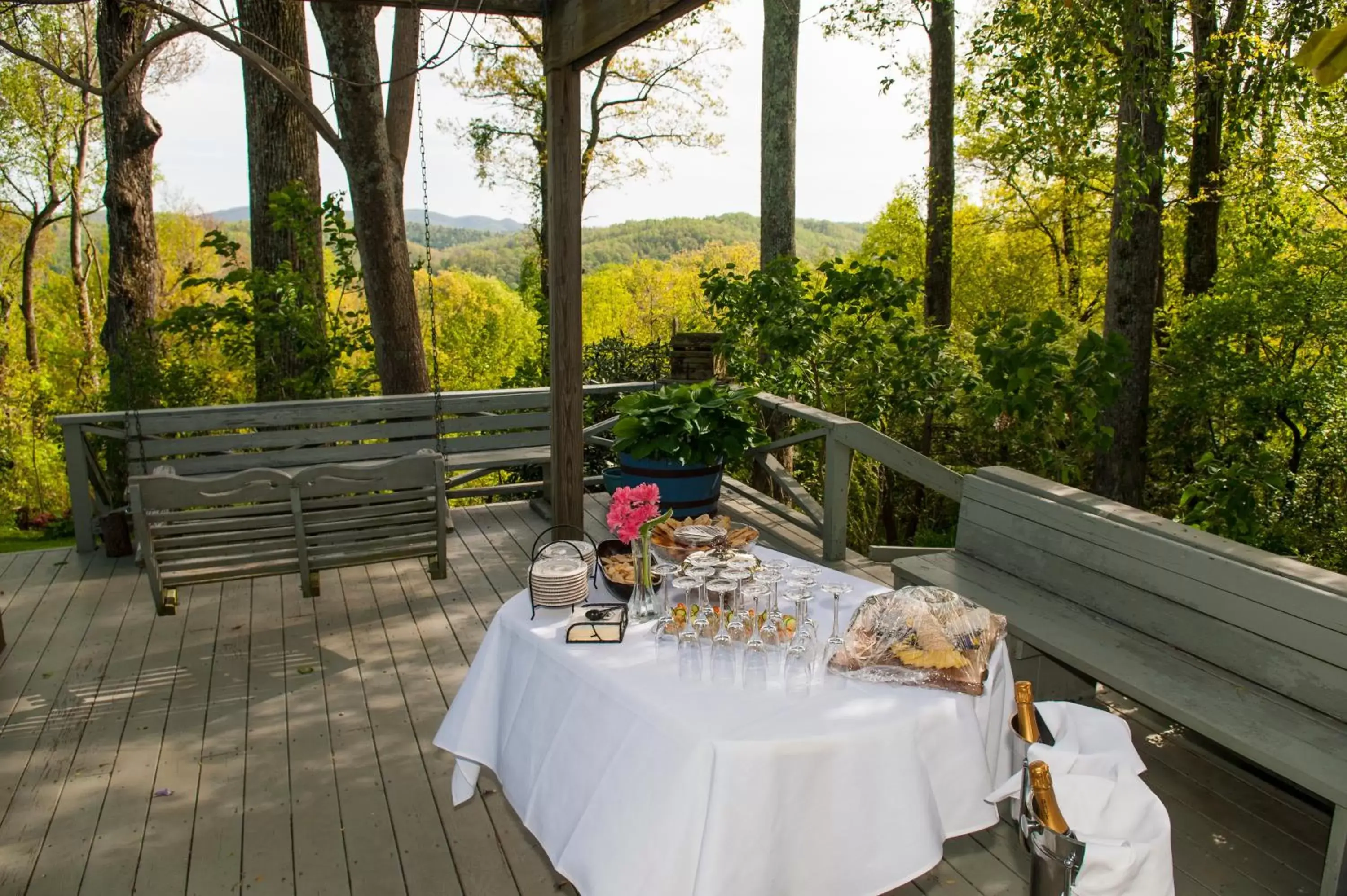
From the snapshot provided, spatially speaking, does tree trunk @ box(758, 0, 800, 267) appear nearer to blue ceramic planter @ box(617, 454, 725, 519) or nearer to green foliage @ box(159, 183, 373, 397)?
blue ceramic planter @ box(617, 454, 725, 519)

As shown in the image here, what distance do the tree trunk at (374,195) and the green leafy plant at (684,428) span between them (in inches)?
106

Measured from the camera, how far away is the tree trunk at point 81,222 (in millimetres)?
21859

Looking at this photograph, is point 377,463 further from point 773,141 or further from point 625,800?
point 773,141

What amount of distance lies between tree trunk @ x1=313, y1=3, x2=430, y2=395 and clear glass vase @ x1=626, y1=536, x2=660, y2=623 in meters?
4.86

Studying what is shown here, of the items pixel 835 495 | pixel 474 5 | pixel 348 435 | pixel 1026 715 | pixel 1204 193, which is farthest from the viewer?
pixel 1204 193

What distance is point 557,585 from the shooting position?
96.7 inches

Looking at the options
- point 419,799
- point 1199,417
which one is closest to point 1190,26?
point 1199,417

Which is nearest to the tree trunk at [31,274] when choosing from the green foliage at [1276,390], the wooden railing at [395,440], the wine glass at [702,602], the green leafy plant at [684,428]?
the wooden railing at [395,440]

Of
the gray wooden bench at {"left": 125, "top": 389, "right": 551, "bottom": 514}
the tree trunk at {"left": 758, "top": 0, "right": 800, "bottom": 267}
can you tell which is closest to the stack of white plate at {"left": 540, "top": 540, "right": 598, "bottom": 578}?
the gray wooden bench at {"left": 125, "top": 389, "right": 551, "bottom": 514}

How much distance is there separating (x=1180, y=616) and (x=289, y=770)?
281 cm

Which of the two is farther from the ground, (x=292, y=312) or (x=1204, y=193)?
(x=1204, y=193)

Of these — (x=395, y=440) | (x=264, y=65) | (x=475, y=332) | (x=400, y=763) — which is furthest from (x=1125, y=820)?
(x=475, y=332)

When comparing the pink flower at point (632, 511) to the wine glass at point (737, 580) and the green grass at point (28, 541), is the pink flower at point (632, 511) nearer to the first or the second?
the wine glass at point (737, 580)

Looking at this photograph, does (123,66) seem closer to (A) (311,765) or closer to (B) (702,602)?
(A) (311,765)
